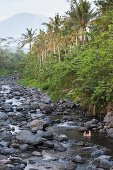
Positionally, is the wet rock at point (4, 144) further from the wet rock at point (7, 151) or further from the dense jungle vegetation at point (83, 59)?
the dense jungle vegetation at point (83, 59)

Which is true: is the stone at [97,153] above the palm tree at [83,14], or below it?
below

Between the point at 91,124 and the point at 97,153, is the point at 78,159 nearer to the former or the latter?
the point at 97,153

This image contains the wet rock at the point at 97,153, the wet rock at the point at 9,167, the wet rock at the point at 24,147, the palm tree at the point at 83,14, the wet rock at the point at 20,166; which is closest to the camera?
the wet rock at the point at 9,167

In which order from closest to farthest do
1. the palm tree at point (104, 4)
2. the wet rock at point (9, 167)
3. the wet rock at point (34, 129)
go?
the wet rock at point (9, 167)
the wet rock at point (34, 129)
the palm tree at point (104, 4)

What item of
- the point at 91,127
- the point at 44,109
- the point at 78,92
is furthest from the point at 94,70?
the point at 44,109

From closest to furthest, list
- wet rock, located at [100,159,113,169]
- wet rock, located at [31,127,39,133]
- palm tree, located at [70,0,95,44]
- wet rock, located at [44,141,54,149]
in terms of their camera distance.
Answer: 1. wet rock, located at [100,159,113,169]
2. wet rock, located at [44,141,54,149]
3. wet rock, located at [31,127,39,133]
4. palm tree, located at [70,0,95,44]

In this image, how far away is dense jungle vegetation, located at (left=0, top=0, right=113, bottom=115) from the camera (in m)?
12.9

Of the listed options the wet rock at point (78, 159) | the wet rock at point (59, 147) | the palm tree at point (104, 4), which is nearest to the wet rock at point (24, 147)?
the wet rock at point (59, 147)

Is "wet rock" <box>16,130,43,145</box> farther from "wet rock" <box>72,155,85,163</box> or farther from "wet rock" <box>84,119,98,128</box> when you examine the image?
"wet rock" <box>84,119,98,128</box>

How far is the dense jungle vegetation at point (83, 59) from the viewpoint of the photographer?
1289 cm

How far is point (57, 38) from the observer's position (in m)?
37.2

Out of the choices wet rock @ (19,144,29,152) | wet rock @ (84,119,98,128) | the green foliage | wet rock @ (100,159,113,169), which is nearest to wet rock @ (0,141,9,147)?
wet rock @ (19,144,29,152)

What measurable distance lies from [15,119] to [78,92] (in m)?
4.23

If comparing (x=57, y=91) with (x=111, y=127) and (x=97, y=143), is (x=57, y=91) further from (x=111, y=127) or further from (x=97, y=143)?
(x=97, y=143)
